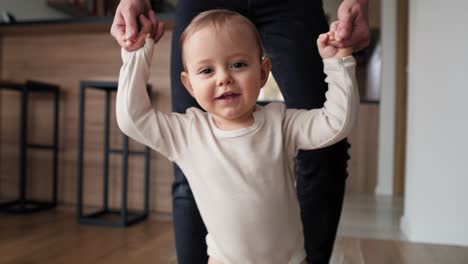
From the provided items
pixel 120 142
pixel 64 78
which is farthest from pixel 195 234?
pixel 64 78

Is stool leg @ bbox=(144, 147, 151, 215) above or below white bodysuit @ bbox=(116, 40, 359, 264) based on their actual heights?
below

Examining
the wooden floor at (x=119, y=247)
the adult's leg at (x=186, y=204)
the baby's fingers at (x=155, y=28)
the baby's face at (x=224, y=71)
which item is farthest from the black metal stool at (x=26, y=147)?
the baby's face at (x=224, y=71)

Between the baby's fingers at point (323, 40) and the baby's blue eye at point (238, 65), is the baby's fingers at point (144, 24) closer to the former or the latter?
the baby's blue eye at point (238, 65)

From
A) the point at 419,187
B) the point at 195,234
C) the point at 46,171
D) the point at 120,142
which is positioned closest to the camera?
the point at 195,234

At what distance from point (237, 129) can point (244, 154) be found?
0.17ft

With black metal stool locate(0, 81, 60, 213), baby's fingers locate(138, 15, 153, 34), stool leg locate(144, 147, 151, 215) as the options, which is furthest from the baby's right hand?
black metal stool locate(0, 81, 60, 213)

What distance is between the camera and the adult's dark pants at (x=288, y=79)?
964mm

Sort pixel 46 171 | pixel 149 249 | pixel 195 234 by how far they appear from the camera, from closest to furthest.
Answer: pixel 195 234
pixel 149 249
pixel 46 171

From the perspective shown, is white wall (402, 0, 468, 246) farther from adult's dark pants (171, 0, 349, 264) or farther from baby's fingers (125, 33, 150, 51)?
baby's fingers (125, 33, 150, 51)

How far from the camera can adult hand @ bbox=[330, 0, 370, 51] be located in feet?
2.40

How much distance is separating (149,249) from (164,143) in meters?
1.05

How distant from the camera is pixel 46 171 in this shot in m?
2.70

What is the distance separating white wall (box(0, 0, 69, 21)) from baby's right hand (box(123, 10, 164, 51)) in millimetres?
3468

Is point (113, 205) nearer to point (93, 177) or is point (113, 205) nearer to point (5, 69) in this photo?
point (93, 177)
